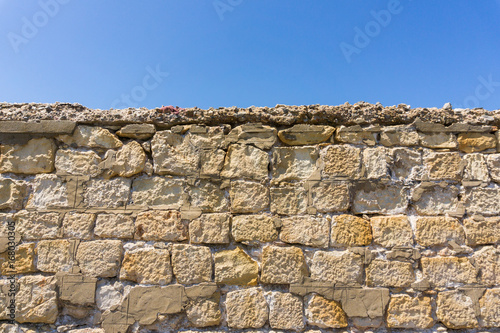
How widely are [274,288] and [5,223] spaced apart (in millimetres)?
2060

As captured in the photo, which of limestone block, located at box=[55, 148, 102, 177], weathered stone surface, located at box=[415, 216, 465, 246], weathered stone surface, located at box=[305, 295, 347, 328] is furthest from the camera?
limestone block, located at box=[55, 148, 102, 177]

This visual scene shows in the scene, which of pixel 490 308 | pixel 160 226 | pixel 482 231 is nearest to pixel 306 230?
pixel 160 226

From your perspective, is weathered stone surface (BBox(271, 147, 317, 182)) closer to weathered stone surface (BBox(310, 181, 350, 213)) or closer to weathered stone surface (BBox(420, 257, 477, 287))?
weathered stone surface (BBox(310, 181, 350, 213))

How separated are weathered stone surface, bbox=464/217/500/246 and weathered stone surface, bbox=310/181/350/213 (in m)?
0.91

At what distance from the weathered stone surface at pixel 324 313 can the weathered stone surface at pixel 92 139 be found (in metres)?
1.86

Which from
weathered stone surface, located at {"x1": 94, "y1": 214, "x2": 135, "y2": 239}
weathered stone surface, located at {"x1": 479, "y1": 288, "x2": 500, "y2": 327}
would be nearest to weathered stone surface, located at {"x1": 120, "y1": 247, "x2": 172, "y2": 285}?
weathered stone surface, located at {"x1": 94, "y1": 214, "x2": 135, "y2": 239}

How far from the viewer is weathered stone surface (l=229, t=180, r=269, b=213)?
7.81 feet

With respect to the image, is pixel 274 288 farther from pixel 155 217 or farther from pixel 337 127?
pixel 337 127

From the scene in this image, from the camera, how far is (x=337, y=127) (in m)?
2.50

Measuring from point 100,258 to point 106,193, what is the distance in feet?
1.56

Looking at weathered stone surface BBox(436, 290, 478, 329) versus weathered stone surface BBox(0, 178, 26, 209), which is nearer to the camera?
weathered stone surface BBox(436, 290, 478, 329)

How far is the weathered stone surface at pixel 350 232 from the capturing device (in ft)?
7.70

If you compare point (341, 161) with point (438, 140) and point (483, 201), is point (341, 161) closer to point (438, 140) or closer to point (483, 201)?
point (438, 140)

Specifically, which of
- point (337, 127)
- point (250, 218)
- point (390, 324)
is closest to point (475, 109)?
point (337, 127)
